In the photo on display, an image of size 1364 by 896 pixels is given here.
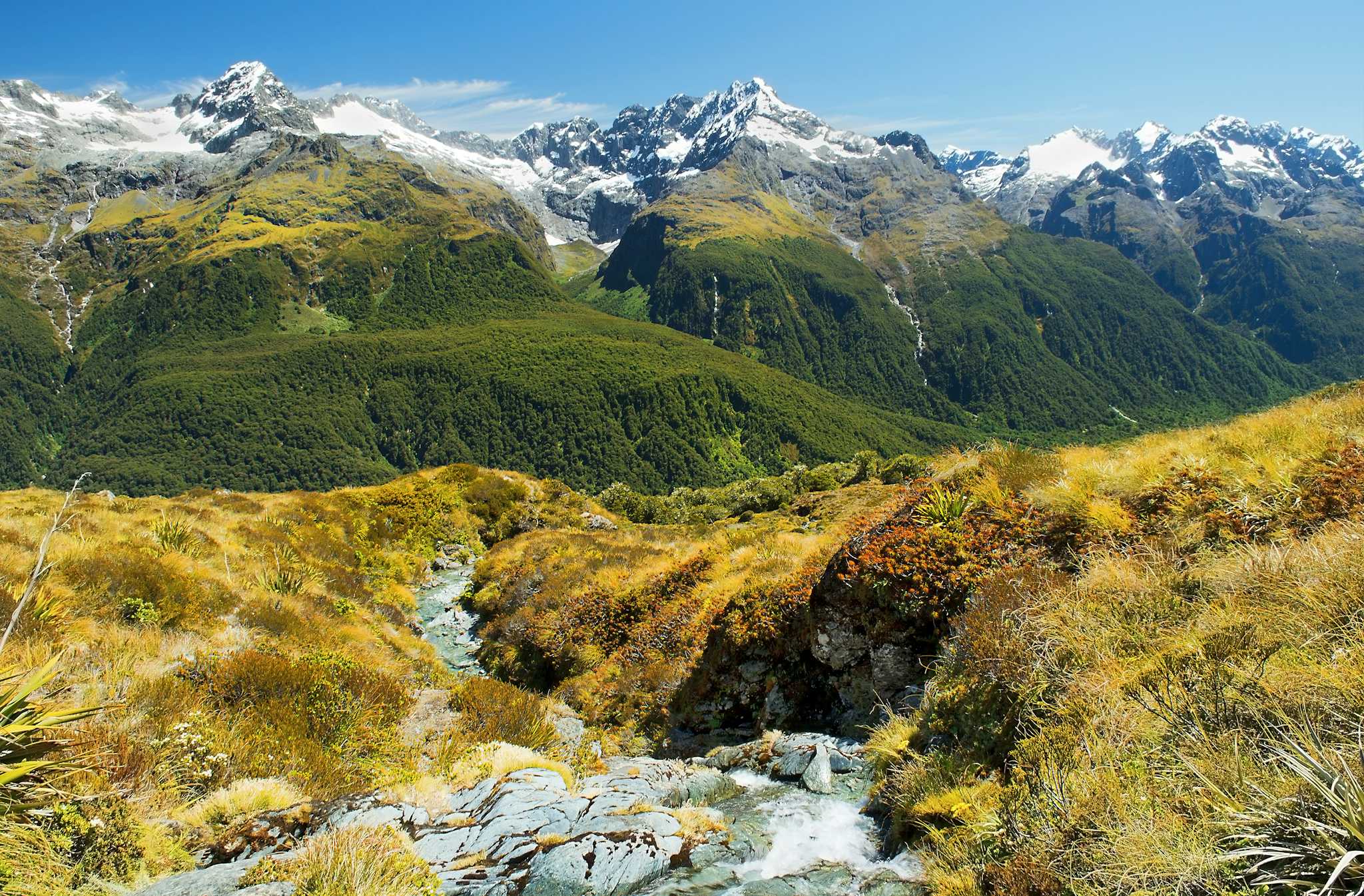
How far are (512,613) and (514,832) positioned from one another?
46.9ft

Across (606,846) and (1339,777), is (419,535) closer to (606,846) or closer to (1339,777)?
(606,846)

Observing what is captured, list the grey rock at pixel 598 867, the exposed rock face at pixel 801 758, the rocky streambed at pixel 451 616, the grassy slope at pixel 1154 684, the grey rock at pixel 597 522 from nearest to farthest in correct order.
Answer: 1. the grassy slope at pixel 1154 684
2. the grey rock at pixel 598 867
3. the exposed rock face at pixel 801 758
4. the rocky streambed at pixel 451 616
5. the grey rock at pixel 597 522

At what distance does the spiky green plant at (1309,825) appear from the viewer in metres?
3.22

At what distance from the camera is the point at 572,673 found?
16500 millimetres

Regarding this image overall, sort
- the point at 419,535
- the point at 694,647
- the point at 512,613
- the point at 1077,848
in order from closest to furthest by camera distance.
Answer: the point at 1077,848
the point at 694,647
the point at 512,613
the point at 419,535

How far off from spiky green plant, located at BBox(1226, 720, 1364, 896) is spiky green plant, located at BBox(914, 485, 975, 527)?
21.0ft

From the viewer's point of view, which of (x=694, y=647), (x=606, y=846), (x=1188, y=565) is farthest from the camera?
(x=694, y=647)

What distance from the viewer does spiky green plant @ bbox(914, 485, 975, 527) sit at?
1035cm

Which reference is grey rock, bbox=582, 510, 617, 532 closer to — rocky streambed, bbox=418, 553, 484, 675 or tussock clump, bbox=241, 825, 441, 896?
rocky streambed, bbox=418, 553, 484, 675

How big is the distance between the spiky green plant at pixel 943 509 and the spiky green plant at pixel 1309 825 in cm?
640

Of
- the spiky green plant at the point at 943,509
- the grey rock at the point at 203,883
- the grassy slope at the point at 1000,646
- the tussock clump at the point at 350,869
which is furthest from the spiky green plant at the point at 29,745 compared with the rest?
the spiky green plant at the point at 943,509

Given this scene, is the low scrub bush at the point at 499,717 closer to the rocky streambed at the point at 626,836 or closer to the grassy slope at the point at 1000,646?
the grassy slope at the point at 1000,646

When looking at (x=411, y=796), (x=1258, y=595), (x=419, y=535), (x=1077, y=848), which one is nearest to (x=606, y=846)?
(x=411, y=796)

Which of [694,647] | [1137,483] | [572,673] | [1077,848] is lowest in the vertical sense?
[572,673]
